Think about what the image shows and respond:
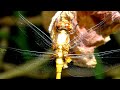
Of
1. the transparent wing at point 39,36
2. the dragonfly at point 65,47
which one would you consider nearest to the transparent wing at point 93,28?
the dragonfly at point 65,47

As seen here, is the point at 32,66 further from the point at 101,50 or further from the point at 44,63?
the point at 101,50

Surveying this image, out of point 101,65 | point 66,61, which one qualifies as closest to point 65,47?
point 66,61

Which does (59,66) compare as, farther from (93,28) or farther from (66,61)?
(93,28)

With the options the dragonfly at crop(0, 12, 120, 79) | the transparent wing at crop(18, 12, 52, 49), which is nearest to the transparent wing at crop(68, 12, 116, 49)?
the dragonfly at crop(0, 12, 120, 79)

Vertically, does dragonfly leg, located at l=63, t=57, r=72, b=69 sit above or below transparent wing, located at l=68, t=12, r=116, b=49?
below

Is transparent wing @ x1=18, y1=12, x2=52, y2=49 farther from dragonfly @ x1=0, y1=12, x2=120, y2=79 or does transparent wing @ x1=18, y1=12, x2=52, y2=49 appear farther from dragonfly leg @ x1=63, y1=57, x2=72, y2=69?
dragonfly leg @ x1=63, y1=57, x2=72, y2=69

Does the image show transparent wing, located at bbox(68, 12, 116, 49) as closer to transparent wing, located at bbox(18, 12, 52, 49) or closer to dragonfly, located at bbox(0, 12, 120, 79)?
dragonfly, located at bbox(0, 12, 120, 79)
